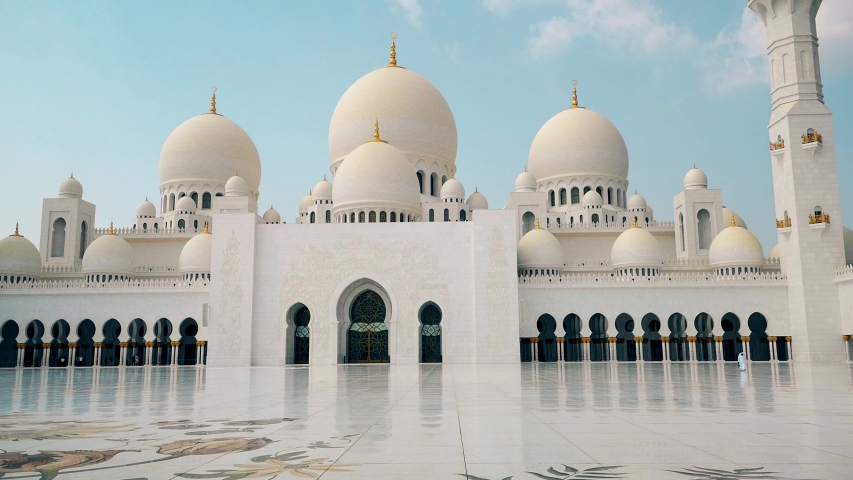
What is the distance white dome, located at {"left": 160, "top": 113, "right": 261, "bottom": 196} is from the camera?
104ft

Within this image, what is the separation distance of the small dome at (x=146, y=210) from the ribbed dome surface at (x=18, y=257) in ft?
20.4

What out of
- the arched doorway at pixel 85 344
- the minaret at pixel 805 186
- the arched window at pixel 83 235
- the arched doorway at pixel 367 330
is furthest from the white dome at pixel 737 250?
the arched window at pixel 83 235

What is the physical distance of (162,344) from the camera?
1008 inches

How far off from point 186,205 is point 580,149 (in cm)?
1769

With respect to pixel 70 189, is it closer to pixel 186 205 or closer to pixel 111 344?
pixel 186 205

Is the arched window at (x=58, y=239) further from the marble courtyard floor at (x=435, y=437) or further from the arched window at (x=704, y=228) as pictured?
the arched window at (x=704, y=228)

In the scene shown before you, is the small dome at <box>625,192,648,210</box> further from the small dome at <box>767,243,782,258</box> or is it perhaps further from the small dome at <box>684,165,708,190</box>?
the small dome at <box>767,243,782,258</box>

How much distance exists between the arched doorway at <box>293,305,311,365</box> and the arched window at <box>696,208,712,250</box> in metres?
16.4

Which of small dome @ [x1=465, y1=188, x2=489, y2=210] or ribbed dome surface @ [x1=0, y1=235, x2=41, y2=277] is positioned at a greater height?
small dome @ [x1=465, y1=188, x2=489, y2=210]

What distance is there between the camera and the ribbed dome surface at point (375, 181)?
24.2 meters

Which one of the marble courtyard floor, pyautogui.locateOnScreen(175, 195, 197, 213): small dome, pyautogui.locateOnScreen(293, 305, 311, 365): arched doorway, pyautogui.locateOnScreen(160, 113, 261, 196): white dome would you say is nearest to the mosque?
pyautogui.locateOnScreen(293, 305, 311, 365): arched doorway

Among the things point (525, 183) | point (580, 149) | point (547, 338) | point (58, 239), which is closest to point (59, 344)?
point (58, 239)

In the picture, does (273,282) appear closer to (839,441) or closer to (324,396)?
(324,396)

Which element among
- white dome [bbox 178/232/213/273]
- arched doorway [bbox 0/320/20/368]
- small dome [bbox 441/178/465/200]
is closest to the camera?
arched doorway [bbox 0/320/20/368]
